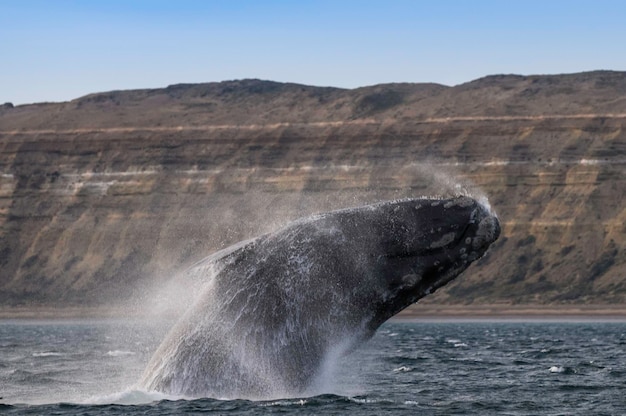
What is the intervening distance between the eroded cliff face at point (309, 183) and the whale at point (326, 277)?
262 feet

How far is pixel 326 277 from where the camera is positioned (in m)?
16.2

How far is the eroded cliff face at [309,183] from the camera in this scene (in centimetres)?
10169

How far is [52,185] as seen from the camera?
4729 inches

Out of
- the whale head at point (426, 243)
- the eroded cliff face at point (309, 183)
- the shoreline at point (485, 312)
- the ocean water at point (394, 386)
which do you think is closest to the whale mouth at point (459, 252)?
the whale head at point (426, 243)

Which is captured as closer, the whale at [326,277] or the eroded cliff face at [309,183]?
the whale at [326,277]

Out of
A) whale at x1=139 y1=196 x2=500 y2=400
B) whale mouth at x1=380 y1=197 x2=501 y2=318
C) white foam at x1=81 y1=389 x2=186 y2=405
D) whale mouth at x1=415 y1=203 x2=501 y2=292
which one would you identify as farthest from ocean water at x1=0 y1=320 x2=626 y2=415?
whale mouth at x1=415 y1=203 x2=501 y2=292

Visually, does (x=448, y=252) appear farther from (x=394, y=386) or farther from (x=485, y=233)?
(x=394, y=386)

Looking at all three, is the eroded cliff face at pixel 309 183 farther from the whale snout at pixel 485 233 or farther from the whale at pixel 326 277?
the whale snout at pixel 485 233

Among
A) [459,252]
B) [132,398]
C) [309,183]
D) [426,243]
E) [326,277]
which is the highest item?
[309,183]

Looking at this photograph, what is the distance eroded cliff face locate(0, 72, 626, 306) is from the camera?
10169 cm

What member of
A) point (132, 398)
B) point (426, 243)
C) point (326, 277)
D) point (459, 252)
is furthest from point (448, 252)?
point (132, 398)

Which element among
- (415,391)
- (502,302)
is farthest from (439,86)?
(415,391)

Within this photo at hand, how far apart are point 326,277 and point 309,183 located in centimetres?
9523

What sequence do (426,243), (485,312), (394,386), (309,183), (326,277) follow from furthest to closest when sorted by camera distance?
(309,183) → (485,312) → (394,386) → (326,277) → (426,243)
